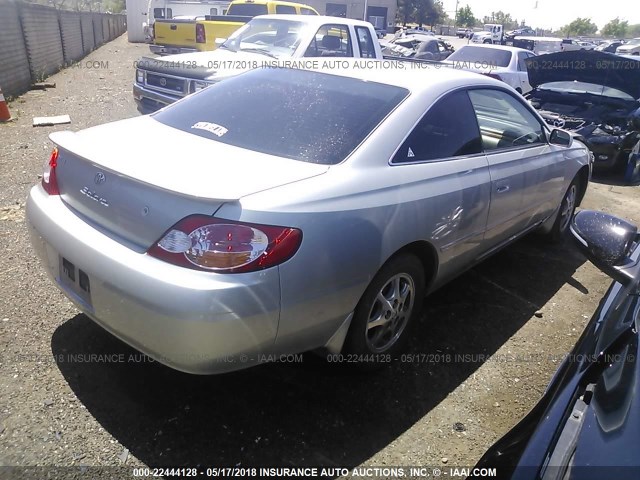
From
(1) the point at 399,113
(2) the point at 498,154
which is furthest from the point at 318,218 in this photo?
(2) the point at 498,154

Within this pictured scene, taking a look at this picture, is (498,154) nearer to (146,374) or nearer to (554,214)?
(554,214)

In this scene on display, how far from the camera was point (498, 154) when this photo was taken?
346 cm

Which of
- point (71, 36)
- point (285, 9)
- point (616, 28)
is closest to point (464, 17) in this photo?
point (616, 28)

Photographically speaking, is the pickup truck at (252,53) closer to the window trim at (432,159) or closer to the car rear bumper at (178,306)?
the window trim at (432,159)

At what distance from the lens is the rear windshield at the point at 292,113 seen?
8.50ft

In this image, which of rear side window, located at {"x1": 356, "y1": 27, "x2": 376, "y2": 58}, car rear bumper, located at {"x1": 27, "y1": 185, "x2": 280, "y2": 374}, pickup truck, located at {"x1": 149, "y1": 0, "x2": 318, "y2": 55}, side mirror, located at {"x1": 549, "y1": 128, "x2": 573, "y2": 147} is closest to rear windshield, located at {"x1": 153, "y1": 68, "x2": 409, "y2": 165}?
car rear bumper, located at {"x1": 27, "y1": 185, "x2": 280, "y2": 374}

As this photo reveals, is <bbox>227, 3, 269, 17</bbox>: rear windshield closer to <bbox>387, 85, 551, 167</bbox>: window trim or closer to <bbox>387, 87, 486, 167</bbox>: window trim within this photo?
<bbox>387, 85, 551, 167</bbox>: window trim

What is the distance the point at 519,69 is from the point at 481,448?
10066mm

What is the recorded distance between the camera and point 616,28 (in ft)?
301

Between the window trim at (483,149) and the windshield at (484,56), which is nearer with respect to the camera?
the window trim at (483,149)

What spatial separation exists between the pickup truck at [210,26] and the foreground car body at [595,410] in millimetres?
10140

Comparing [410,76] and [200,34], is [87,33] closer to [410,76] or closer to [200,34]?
[200,34]

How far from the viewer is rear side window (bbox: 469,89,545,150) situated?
3.53m

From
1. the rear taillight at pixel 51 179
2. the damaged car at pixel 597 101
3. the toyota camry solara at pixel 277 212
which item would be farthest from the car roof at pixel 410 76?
the damaged car at pixel 597 101
